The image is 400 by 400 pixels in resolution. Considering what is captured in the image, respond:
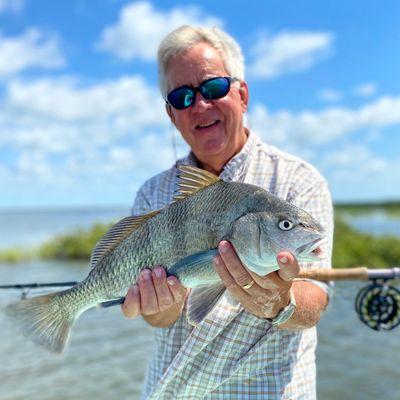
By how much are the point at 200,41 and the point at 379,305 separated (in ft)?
9.46

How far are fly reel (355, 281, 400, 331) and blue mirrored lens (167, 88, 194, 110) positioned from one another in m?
A: 2.59

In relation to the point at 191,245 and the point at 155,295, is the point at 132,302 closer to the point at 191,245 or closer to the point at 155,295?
the point at 155,295

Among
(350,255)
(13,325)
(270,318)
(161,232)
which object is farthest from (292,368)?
(350,255)

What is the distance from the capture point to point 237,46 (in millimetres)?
3154

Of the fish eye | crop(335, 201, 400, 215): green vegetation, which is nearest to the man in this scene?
the fish eye

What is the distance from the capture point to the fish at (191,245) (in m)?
2.11

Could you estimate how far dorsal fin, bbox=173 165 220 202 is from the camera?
246 centimetres

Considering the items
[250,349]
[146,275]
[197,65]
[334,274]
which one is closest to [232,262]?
[146,275]

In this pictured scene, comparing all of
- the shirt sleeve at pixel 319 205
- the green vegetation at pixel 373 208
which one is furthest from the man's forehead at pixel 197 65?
the green vegetation at pixel 373 208

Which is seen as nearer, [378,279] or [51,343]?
[51,343]

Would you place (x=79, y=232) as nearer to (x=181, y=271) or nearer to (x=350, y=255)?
(x=350, y=255)

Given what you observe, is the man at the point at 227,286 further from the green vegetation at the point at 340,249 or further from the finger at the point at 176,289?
the green vegetation at the point at 340,249

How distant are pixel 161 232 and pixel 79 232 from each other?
73.2ft

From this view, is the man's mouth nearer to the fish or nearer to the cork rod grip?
the fish
